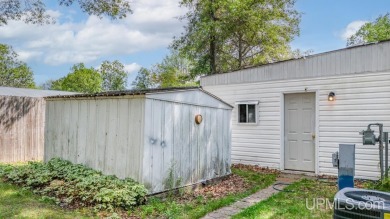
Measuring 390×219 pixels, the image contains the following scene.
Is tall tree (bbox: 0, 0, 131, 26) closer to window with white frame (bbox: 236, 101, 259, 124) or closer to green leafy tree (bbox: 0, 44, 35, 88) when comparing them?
window with white frame (bbox: 236, 101, 259, 124)

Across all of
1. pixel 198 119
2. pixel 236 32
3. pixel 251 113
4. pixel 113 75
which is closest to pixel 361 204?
pixel 198 119

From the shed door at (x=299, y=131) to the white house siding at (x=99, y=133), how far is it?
4580 mm

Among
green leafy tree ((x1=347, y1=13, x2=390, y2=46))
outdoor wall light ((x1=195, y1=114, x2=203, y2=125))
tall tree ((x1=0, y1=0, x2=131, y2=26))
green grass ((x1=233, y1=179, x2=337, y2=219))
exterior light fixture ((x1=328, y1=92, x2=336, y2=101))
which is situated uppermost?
green leafy tree ((x1=347, y1=13, x2=390, y2=46))

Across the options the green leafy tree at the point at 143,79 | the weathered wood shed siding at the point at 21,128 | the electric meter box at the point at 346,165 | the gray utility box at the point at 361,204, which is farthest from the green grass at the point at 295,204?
the green leafy tree at the point at 143,79

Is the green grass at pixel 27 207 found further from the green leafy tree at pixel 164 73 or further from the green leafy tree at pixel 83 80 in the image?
the green leafy tree at pixel 83 80

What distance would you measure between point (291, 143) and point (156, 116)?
4.35 m

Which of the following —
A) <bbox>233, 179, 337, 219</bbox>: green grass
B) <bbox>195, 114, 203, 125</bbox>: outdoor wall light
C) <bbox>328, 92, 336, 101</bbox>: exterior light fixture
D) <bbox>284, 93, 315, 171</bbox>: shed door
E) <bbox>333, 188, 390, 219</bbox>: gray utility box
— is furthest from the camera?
<bbox>284, 93, 315, 171</bbox>: shed door

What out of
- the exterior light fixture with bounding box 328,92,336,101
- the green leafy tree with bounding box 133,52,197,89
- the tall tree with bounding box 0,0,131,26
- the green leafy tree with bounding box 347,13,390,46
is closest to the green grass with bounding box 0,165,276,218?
the exterior light fixture with bounding box 328,92,336,101

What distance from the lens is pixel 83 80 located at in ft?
104

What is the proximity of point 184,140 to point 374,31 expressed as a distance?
936 inches

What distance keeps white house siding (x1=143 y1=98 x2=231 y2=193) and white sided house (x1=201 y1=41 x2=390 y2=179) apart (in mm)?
1573

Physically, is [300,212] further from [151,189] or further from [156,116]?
[156,116]

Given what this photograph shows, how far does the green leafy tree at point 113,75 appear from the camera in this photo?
32094 millimetres

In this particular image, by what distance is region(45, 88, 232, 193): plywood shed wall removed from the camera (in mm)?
5172
